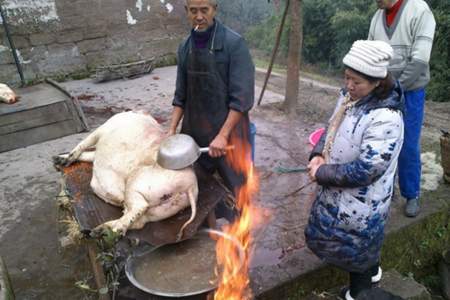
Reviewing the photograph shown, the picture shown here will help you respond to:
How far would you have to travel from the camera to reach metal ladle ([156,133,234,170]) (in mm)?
2383

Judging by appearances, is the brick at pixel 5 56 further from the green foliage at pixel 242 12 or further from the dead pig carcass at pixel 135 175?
the green foliage at pixel 242 12

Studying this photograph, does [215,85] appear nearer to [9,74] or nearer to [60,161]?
[60,161]

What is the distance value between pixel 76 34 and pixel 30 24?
0.98m

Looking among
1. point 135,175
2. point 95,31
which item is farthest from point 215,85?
point 95,31

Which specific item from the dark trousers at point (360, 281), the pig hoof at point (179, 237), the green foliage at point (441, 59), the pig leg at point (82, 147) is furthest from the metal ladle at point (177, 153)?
the green foliage at point (441, 59)

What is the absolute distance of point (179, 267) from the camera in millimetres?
2258

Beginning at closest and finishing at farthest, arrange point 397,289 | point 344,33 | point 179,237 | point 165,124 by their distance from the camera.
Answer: point 179,237 < point 397,289 < point 165,124 < point 344,33

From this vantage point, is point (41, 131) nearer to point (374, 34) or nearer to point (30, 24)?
point (30, 24)

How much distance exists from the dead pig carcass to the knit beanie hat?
3.90 feet

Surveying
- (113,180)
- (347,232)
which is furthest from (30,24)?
(347,232)

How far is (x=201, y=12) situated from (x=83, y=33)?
741cm

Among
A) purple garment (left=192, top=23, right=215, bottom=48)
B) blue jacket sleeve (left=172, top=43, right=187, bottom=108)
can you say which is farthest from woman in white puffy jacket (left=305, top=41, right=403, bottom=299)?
blue jacket sleeve (left=172, top=43, right=187, bottom=108)

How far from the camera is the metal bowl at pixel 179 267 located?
206cm

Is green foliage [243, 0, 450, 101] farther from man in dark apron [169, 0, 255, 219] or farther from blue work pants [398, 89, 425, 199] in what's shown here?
man in dark apron [169, 0, 255, 219]
